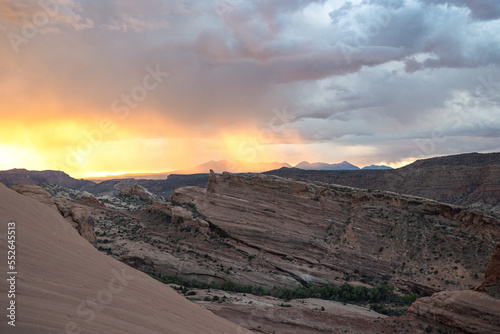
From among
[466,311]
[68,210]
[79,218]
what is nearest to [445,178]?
[466,311]

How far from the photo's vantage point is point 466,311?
15.2 meters

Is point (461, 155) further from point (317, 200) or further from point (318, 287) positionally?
point (318, 287)

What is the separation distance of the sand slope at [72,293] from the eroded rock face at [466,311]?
1132 centimetres

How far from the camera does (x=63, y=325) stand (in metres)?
4.95

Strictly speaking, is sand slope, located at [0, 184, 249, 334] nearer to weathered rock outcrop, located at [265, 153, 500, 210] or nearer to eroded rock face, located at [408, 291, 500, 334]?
eroded rock face, located at [408, 291, 500, 334]

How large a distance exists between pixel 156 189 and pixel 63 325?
125m

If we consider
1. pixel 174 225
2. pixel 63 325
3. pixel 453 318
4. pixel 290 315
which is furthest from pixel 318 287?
pixel 63 325

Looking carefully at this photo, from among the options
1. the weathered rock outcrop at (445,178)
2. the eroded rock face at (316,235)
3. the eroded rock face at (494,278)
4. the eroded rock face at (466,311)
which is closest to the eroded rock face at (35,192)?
the eroded rock face at (316,235)

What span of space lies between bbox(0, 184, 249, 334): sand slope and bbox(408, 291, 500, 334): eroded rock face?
37.2 feet

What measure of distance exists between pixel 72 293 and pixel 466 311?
1670 centimetres

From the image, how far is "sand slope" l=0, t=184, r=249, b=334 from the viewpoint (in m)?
5.12

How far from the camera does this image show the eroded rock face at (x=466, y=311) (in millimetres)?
14458

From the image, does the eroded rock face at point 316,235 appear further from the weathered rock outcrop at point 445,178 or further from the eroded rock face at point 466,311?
the weathered rock outcrop at point 445,178

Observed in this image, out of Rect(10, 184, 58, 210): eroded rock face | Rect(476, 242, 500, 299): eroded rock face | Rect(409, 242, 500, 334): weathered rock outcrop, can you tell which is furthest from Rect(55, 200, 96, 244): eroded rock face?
Rect(476, 242, 500, 299): eroded rock face
